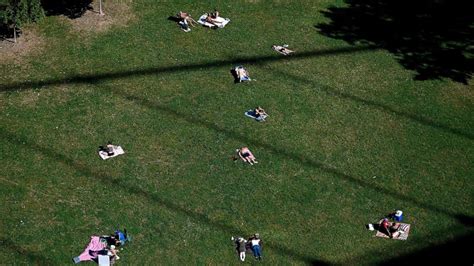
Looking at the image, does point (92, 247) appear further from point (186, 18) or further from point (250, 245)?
point (186, 18)

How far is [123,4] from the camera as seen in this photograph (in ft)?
105

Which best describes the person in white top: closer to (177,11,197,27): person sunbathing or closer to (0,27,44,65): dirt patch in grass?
(177,11,197,27): person sunbathing

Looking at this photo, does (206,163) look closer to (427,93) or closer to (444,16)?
(427,93)

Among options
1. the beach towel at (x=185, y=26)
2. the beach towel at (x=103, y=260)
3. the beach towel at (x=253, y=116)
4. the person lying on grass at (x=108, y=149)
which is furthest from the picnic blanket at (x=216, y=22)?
the beach towel at (x=103, y=260)

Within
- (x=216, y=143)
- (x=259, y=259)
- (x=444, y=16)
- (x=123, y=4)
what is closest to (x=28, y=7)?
(x=123, y=4)

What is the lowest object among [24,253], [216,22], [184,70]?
[24,253]

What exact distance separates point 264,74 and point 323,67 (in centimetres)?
271

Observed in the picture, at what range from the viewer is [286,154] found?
2539 centimetres

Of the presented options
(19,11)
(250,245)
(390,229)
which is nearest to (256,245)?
(250,245)

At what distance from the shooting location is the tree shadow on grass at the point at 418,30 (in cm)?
3072

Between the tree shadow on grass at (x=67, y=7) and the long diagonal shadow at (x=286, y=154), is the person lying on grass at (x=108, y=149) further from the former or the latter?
the tree shadow on grass at (x=67, y=7)

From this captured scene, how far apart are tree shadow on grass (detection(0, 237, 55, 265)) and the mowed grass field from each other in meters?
0.06

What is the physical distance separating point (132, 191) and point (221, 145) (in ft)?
12.7

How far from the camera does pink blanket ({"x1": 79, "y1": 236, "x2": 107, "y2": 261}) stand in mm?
21062
